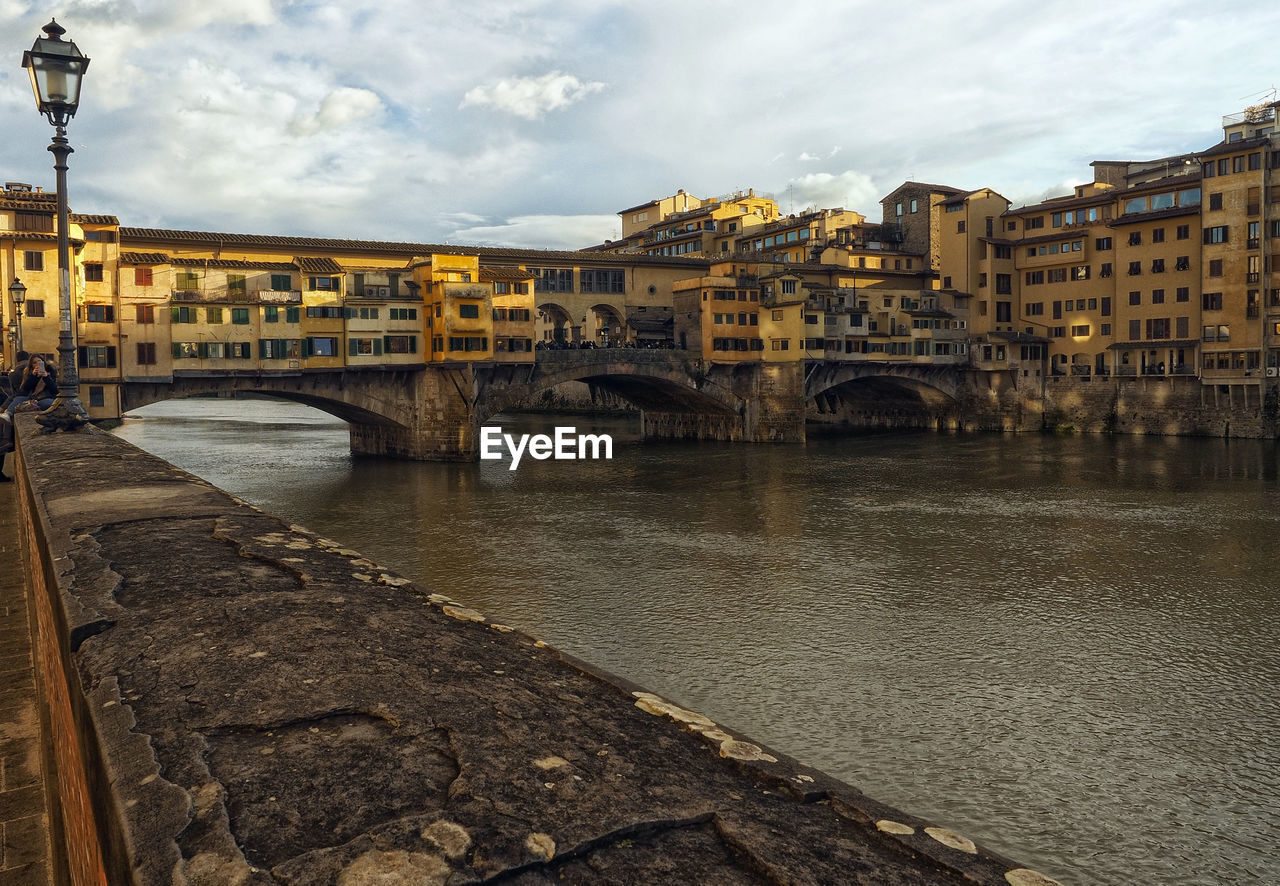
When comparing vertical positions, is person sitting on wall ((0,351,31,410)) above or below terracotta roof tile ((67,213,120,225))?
below

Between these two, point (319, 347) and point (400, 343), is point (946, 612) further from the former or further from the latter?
point (400, 343)

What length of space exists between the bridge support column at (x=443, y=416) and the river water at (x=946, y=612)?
342cm

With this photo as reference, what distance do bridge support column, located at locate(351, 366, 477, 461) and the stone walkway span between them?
37.3 metres

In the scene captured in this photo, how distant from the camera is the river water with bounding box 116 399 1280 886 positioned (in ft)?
38.5

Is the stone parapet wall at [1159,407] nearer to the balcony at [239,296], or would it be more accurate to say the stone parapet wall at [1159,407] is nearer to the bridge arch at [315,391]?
the bridge arch at [315,391]

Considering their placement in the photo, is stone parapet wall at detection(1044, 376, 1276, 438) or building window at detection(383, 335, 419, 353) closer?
building window at detection(383, 335, 419, 353)

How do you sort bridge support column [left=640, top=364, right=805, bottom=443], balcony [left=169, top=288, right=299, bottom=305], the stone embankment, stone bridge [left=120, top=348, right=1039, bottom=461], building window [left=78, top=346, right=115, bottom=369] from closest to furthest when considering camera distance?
the stone embankment → building window [left=78, top=346, right=115, bottom=369] → balcony [left=169, top=288, right=299, bottom=305] → stone bridge [left=120, top=348, right=1039, bottom=461] → bridge support column [left=640, top=364, right=805, bottom=443]

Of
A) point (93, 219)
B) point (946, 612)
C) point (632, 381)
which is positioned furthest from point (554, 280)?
point (946, 612)

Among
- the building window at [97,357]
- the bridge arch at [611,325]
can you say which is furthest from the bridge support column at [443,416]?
the bridge arch at [611,325]

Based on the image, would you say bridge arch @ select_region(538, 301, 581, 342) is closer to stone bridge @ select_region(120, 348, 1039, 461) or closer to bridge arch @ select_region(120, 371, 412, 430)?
stone bridge @ select_region(120, 348, 1039, 461)

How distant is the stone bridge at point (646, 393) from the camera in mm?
47219

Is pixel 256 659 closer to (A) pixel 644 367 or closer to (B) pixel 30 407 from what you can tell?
(B) pixel 30 407

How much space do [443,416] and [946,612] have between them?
3421 cm

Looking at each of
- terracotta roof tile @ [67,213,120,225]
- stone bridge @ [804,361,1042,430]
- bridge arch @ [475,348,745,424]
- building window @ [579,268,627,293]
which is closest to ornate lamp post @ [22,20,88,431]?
terracotta roof tile @ [67,213,120,225]
